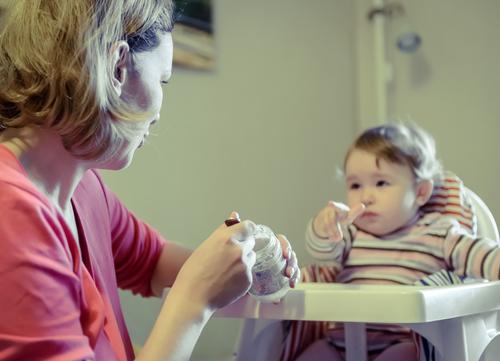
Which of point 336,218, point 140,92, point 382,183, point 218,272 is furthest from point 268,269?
point 382,183

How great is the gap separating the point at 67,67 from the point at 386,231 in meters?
0.70

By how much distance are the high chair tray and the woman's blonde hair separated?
0.27m

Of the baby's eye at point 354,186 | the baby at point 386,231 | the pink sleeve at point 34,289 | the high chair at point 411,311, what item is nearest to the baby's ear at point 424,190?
the baby at point 386,231

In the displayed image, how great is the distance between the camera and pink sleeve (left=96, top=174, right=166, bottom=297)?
3.26ft

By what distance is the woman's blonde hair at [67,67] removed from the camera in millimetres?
667

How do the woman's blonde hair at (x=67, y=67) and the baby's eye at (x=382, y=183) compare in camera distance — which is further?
the baby's eye at (x=382, y=183)

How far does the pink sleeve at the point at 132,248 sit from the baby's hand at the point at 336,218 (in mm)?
281

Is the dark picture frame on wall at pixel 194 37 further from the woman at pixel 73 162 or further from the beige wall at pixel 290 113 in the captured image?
the woman at pixel 73 162

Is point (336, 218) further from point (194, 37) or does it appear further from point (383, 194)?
point (194, 37)

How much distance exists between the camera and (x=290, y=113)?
1896mm

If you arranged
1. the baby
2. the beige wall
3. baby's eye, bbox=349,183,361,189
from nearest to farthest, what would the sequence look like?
1. the baby
2. baby's eye, bbox=349,183,361,189
3. the beige wall

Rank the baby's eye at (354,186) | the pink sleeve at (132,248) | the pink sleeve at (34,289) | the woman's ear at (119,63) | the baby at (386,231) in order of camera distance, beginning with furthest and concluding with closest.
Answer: the baby's eye at (354,186) → the baby at (386,231) → the pink sleeve at (132,248) → the woman's ear at (119,63) → the pink sleeve at (34,289)

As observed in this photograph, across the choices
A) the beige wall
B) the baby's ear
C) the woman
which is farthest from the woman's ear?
the beige wall

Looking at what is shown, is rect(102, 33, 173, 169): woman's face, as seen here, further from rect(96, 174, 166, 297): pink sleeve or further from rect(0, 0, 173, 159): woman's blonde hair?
rect(96, 174, 166, 297): pink sleeve
